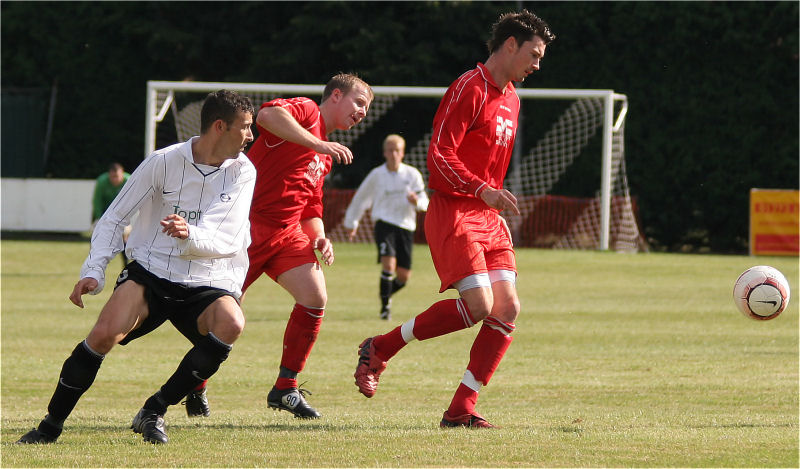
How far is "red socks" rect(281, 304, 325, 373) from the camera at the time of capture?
23.1 ft

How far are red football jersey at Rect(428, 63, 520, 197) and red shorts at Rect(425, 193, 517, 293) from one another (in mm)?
122

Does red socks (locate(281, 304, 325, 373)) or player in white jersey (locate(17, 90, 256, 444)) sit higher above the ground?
player in white jersey (locate(17, 90, 256, 444))

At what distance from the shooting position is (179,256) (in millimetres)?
5680

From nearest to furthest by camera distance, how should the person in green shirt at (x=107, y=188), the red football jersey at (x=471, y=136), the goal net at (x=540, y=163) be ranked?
the red football jersey at (x=471, y=136)
the person in green shirt at (x=107, y=188)
the goal net at (x=540, y=163)

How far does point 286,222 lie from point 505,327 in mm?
1505

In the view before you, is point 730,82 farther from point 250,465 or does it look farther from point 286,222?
point 250,465

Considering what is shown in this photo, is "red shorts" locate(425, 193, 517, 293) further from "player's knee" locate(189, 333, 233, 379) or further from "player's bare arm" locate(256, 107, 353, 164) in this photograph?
"player's knee" locate(189, 333, 233, 379)

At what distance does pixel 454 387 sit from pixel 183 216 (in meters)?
3.86

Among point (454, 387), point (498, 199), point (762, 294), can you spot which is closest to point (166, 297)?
point (498, 199)

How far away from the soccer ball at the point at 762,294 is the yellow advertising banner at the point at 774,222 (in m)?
20.7

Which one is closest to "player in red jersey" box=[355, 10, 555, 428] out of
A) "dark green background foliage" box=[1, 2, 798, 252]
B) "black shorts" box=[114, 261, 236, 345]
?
"black shorts" box=[114, 261, 236, 345]

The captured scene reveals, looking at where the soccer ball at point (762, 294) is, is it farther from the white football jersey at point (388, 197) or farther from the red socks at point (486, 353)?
the white football jersey at point (388, 197)

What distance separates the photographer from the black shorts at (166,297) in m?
5.66

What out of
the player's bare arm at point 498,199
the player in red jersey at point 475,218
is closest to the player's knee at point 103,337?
the player in red jersey at point 475,218
